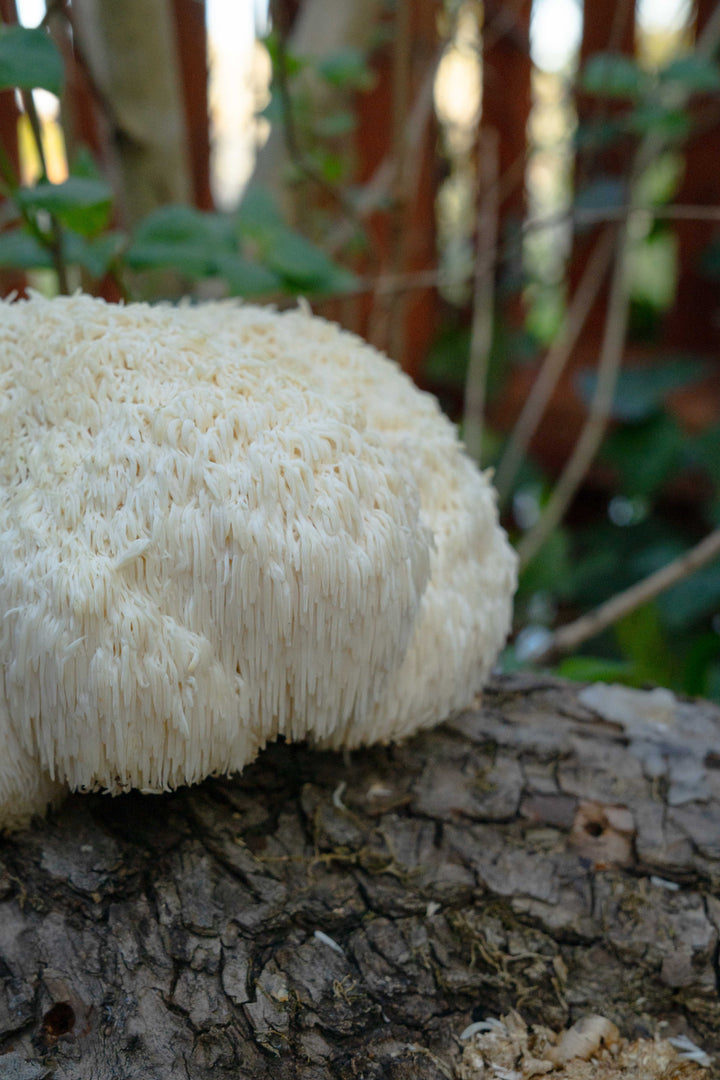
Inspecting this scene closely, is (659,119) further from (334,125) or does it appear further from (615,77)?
(334,125)

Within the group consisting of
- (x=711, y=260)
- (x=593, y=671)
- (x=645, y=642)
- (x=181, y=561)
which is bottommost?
(x=645, y=642)

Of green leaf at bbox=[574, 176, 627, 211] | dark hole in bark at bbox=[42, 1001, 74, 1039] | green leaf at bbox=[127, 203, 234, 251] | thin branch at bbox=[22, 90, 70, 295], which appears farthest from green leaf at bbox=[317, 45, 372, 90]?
dark hole in bark at bbox=[42, 1001, 74, 1039]

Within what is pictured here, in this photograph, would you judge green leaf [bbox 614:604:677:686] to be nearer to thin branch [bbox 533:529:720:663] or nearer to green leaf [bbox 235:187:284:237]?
thin branch [bbox 533:529:720:663]

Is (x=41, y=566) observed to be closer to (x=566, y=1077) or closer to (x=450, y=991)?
(x=450, y=991)

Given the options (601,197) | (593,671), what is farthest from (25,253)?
(601,197)

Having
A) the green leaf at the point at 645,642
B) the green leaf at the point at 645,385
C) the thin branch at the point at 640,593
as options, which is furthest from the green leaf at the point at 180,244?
the green leaf at the point at 645,385
